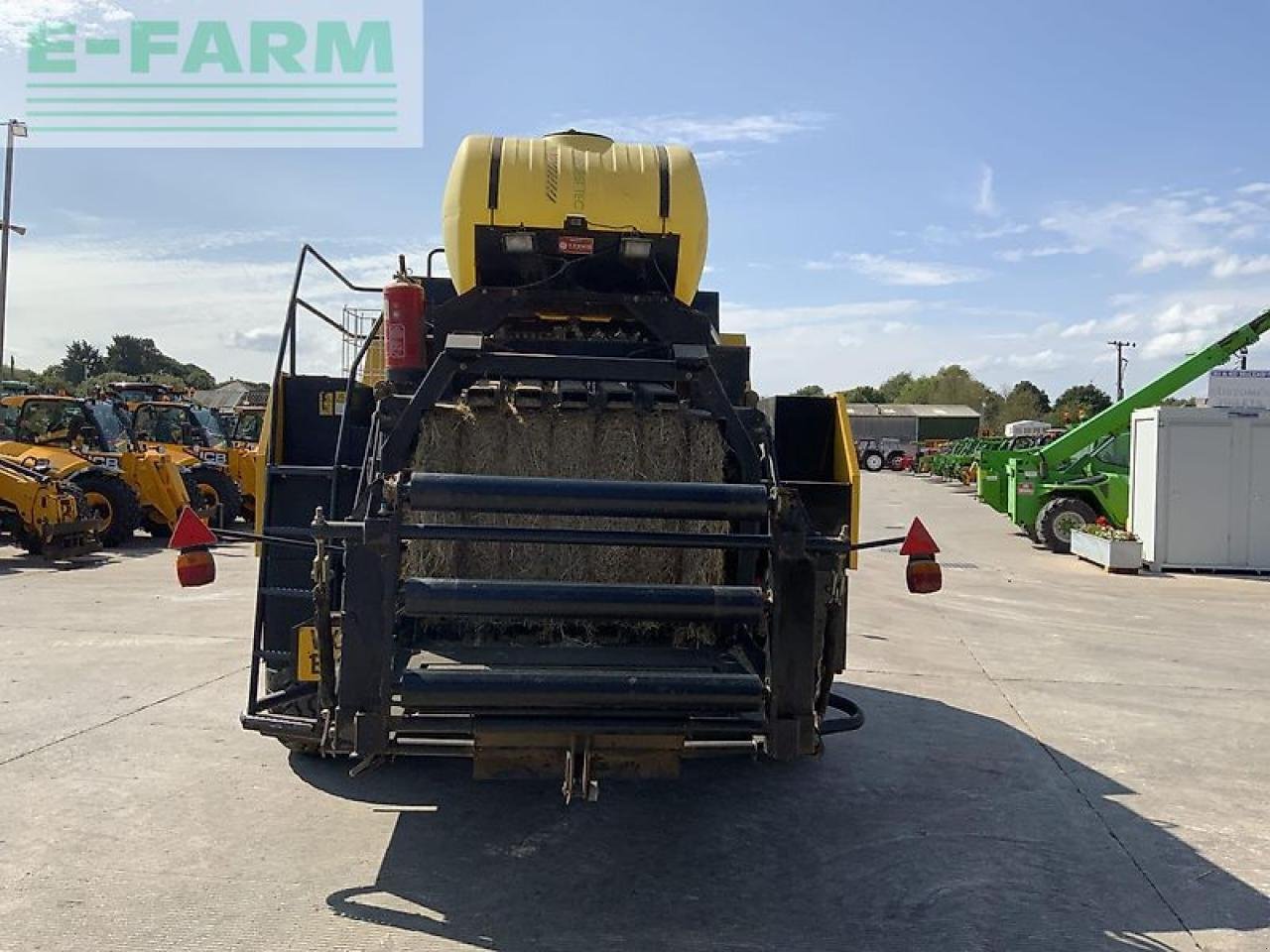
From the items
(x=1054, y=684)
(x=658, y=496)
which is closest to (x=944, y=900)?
(x=658, y=496)

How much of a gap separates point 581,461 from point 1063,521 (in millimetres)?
14276

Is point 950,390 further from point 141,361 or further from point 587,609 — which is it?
point 587,609

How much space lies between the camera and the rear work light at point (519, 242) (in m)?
5.65

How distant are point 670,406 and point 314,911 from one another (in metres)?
2.55

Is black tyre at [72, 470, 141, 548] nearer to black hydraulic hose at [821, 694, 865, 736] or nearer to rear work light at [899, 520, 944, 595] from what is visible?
black hydraulic hose at [821, 694, 865, 736]

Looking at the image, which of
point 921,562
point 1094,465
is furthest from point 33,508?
point 1094,465

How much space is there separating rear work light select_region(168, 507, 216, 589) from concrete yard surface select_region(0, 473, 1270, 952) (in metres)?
1.23

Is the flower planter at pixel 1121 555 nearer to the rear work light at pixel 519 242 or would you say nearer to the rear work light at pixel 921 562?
the rear work light at pixel 519 242

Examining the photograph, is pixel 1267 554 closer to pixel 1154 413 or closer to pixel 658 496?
pixel 1154 413

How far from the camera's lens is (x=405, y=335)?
5.11 metres

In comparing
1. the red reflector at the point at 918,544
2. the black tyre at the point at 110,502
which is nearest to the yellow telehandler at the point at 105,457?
the black tyre at the point at 110,502

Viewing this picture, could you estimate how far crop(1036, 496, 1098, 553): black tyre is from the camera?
17203mm

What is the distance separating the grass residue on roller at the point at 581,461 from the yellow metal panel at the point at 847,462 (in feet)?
2.27

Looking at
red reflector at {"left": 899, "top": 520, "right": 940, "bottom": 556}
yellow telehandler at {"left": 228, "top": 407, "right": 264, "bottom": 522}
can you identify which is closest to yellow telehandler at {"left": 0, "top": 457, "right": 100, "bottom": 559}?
yellow telehandler at {"left": 228, "top": 407, "right": 264, "bottom": 522}
